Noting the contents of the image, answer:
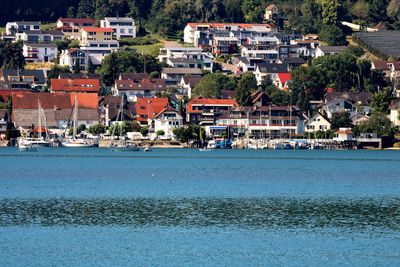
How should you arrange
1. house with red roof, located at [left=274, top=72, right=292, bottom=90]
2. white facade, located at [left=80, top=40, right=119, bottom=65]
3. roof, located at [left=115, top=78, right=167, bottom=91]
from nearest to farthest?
1. roof, located at [left=115, top=78, right=167, bottom=91]
2. house with red roof, located at [left=274, top=72, right=292, bottom=90]
3. white facade, located at [left=80, top=40, right=119, bottom=65]

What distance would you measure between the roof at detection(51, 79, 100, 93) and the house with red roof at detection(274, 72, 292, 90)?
499 inches

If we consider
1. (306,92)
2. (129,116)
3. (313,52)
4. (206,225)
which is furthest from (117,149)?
(206,225)

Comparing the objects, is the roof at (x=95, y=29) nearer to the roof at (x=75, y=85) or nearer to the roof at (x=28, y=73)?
the roof at (x=28, y=73)

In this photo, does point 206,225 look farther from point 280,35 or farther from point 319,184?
point 280,35

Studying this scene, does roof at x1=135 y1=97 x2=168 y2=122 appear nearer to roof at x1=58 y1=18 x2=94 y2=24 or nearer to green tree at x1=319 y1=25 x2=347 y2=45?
green tree at x1=319 y1=25 x2=347 y2=45

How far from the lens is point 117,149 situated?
74625mm

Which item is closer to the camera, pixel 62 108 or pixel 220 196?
pixel 220 196

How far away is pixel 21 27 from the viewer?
100812mm

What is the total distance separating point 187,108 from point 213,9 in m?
26.5

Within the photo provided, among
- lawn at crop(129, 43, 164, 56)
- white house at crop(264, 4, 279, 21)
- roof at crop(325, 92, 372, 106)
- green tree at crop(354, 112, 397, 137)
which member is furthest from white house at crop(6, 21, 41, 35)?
green tree at crop(354, 112, 397, 137)

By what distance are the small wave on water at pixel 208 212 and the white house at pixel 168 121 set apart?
40.3 meters

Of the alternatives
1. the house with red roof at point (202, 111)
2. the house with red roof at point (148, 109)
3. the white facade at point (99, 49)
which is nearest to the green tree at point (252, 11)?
the white facade at point (99, 49)

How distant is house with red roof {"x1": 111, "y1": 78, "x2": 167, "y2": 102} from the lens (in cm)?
8775

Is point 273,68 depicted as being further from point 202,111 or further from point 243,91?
point 202,111
